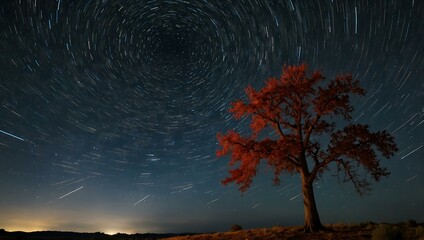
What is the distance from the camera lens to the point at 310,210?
1834cm

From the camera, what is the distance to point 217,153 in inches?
800

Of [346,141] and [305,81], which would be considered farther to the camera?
[305,81]

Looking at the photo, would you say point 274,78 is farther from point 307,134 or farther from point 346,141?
point 346,141

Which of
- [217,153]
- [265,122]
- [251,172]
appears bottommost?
[251,172]

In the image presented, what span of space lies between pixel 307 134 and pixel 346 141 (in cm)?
227

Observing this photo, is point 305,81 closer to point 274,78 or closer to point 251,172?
point 274,78

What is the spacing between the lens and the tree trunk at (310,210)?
59.0 feet

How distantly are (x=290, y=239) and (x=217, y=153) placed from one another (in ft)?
22.1

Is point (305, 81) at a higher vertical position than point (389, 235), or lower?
higher

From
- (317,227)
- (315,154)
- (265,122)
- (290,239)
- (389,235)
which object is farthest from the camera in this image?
(265,122)

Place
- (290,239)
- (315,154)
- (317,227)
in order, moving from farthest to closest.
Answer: (315,154) < (317,227) < (290,239)

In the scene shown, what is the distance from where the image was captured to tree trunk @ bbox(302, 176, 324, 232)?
59.0 ft

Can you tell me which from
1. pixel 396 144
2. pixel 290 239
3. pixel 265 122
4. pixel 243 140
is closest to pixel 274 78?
pixel 265 122

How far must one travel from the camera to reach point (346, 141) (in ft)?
60.1
